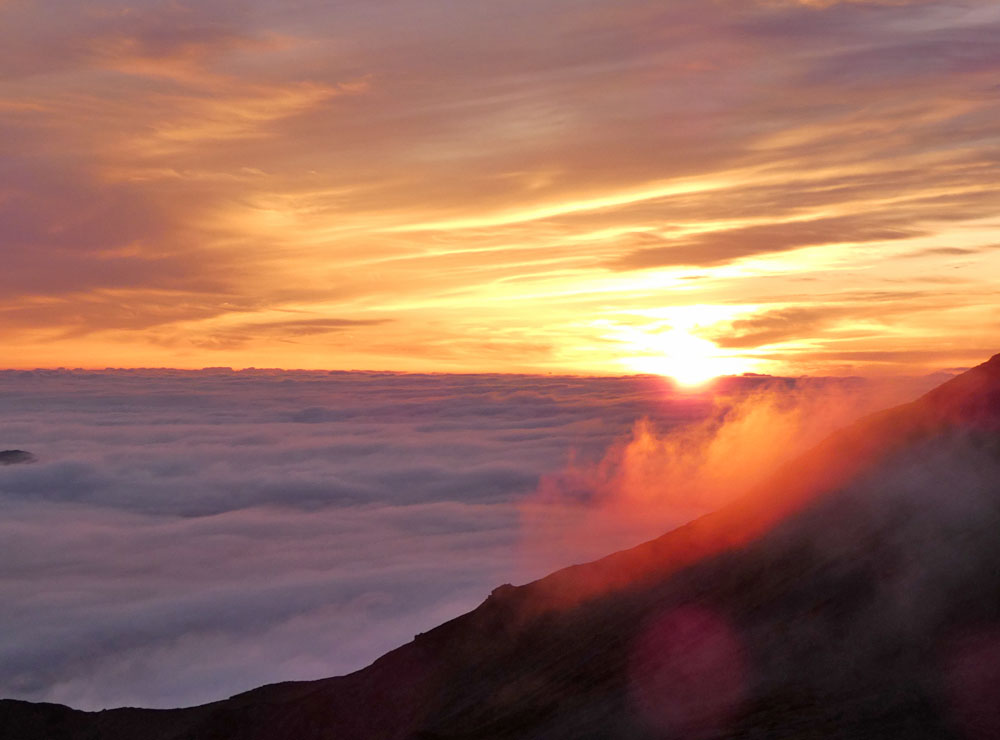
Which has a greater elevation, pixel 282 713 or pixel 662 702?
pixel 282 713

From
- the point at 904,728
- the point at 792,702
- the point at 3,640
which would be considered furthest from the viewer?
the point at 3,640

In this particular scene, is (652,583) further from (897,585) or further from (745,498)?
(897,585)

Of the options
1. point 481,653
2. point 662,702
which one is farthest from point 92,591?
point 662,702

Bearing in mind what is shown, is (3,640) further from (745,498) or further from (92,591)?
(745,498)

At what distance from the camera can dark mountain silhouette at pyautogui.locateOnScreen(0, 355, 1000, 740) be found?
29.6 metres

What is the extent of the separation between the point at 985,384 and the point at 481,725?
2665cm

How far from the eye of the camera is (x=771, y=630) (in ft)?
119

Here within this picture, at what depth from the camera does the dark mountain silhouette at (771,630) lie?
29.6m

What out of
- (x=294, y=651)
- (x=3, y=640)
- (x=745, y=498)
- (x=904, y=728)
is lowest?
(x=904, y=728)

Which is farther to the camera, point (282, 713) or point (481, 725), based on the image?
point (282, 713)

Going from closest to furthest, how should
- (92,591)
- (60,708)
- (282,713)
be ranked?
(282,713) → (60,708) → (92,591)

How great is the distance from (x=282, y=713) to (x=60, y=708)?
3527 cm

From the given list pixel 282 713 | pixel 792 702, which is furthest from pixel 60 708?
pixel 792 702

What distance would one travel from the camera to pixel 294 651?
146 m
